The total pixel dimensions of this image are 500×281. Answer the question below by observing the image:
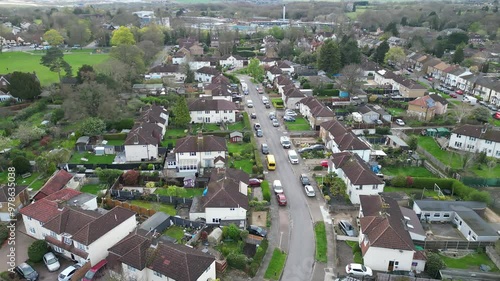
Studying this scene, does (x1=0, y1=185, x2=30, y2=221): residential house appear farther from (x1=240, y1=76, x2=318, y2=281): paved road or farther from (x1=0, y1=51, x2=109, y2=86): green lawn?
(x1=0, y1=51, x2=109, y2=86): green lawn

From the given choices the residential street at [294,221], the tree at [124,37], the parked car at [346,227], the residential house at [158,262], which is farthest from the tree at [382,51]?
the residential house at [158,262]

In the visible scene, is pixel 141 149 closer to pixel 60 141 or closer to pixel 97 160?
pixel 97 160

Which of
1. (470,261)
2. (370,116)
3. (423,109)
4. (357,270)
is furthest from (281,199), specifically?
(423,109)

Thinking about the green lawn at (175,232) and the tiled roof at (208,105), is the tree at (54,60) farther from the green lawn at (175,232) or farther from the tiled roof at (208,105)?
the green lawn at (175,232)

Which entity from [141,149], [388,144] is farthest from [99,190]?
[388,144]

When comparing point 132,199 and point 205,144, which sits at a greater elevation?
point 205,144

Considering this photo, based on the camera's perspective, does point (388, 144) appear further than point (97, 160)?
Yes

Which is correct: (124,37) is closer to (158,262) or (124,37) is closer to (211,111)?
(211,111)

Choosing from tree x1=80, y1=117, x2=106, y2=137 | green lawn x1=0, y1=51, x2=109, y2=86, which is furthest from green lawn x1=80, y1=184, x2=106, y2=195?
green lawn x1=0, y1=51, x2=109, y2=86
